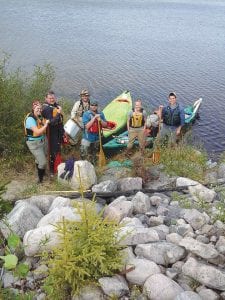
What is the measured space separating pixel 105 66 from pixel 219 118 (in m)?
9.25

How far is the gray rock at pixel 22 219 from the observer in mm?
7039

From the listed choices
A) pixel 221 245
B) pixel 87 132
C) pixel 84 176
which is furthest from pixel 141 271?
pixel 87 132

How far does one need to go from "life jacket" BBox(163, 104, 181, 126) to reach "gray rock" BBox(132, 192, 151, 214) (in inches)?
137

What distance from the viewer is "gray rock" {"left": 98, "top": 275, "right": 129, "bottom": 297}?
552 cm

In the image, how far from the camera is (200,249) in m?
6.01

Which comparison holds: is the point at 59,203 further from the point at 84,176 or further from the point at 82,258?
the point at 82,258

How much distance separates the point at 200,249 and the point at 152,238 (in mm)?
831

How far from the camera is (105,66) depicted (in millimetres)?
24719

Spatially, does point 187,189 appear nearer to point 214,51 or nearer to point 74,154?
point 74,154

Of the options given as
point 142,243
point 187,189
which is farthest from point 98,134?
point 142,243

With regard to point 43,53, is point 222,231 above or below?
below

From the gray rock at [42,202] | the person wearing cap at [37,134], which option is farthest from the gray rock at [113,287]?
the person wearing cap at [37,134]

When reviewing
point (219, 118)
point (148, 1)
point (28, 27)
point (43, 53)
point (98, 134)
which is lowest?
point (219, 118)

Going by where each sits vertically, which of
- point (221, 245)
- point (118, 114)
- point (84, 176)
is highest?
point (118, 114)
